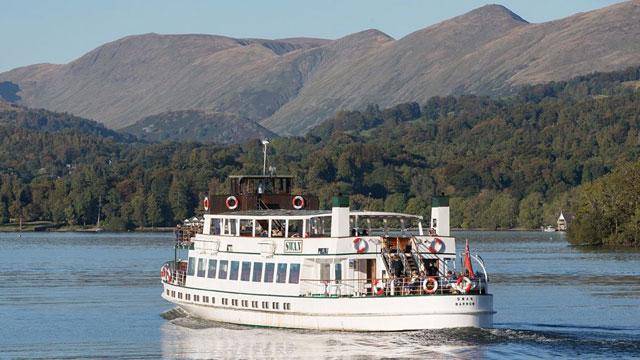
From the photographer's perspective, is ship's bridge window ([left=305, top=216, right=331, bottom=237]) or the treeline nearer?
ship's bridge window ([left=305, top=216, right=331, bottom=237])

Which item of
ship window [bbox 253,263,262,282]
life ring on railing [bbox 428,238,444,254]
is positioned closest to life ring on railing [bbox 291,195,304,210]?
ship window [bbox 253,263,262,282]

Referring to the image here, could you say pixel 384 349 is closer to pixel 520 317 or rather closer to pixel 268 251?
pixel 268 251

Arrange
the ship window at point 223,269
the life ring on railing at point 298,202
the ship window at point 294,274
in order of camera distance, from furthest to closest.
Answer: the life ring on railing at point 298,202 < the ship window at point 223,269 < the ship window at point 294,274

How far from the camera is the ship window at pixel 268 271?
61.5 m

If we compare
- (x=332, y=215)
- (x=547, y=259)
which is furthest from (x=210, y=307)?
(x=547, y=259)

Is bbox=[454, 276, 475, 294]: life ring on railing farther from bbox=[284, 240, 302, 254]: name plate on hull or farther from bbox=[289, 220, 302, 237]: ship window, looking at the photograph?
bbox=[289, 220, 302, 237]: ship window

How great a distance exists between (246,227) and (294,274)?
572 centimetres

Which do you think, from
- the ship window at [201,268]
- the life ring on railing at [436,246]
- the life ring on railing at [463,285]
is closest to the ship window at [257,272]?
the ship window at [201,268]

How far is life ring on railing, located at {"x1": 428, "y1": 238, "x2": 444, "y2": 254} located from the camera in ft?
195

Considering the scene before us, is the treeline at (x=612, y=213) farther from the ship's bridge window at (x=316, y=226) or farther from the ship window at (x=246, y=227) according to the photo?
the ship's bridge window at (x=316, y=226)

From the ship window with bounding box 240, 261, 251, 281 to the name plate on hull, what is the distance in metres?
2.56

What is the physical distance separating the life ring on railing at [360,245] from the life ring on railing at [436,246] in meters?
2.80

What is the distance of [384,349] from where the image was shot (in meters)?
53.8

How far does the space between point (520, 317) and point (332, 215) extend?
14.4 meters
